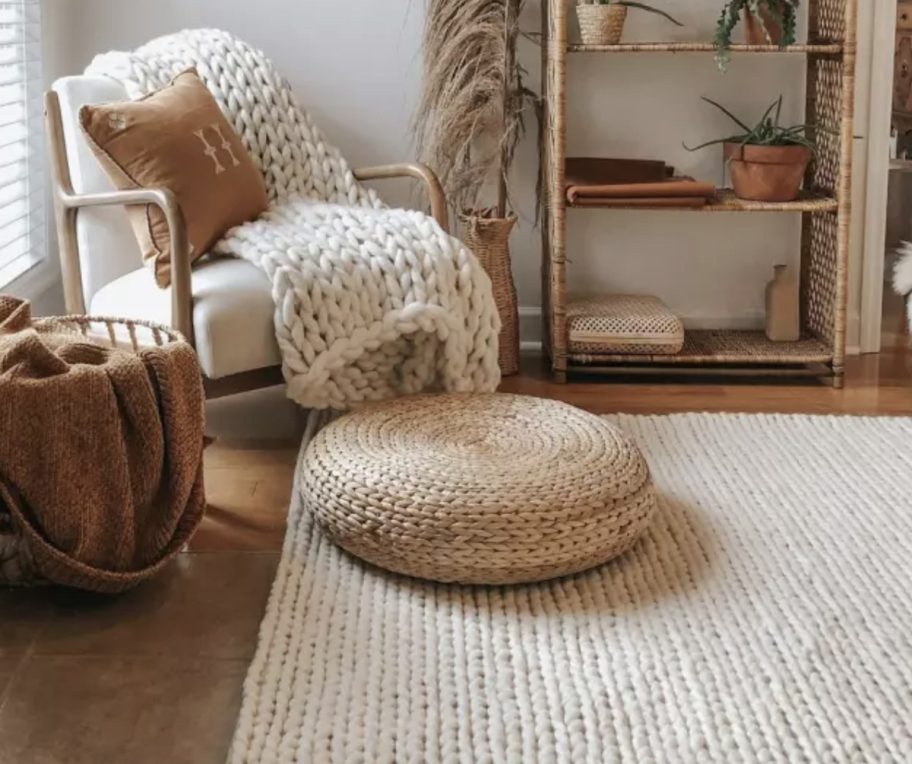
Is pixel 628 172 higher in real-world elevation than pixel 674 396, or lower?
higher

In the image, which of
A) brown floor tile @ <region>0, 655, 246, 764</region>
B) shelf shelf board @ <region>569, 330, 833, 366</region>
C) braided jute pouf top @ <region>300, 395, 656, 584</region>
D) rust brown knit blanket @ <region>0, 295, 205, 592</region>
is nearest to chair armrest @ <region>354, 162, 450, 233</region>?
shelf shelf board @ <region>569, 330, 833, 366</region>

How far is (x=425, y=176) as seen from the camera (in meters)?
3.21

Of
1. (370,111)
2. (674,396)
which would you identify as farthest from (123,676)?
(370,111)

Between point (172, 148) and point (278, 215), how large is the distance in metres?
0.29

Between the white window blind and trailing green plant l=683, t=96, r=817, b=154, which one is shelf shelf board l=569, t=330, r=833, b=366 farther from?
the white window blind

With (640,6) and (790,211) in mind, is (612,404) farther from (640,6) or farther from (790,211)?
(640,6)

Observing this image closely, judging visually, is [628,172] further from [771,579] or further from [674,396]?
[771,579]

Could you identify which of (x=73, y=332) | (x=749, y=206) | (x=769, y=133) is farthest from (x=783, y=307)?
(x=73, y=332)

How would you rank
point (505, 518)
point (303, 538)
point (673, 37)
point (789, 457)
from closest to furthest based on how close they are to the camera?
point (505, 518) → point (303, 538) → point (789, 457) → point (673, 37)

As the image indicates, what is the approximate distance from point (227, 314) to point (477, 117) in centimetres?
113

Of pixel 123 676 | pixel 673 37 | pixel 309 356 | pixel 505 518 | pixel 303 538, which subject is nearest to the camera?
pixel 123 676

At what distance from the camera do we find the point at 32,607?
7.28 ft

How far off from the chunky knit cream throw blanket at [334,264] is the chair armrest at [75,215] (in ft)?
0.59

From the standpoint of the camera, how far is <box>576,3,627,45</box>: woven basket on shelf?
3457 millimetres
